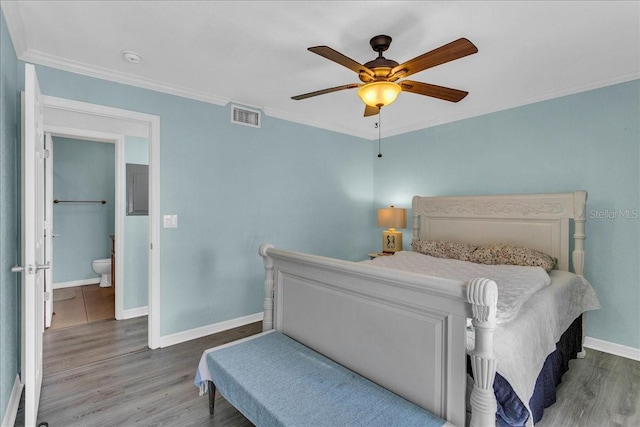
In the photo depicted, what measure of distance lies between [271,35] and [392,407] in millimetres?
2243

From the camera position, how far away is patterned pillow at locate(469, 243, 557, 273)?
2.80 m

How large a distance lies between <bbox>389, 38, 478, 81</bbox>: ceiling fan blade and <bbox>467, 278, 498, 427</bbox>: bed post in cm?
117

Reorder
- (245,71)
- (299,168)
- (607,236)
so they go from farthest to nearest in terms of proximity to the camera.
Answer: (299,168), (607,236), (245,71)

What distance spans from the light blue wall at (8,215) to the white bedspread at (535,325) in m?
2.41

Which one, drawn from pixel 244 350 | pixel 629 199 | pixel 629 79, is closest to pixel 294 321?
pixel 244 350

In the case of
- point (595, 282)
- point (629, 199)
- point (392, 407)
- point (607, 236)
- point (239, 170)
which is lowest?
point (392, 407)

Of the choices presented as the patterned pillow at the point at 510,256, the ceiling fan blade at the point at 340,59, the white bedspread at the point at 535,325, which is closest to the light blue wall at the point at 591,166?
the white bedspread at the point at 535,325

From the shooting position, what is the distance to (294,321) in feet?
7.27

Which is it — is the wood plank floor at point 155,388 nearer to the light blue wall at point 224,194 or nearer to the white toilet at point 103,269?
the light blue wall at point 224,194

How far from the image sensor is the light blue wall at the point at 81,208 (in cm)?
499

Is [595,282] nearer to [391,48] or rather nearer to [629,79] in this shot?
[629,79]

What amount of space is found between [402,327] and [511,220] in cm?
236

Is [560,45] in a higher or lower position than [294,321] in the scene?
higher

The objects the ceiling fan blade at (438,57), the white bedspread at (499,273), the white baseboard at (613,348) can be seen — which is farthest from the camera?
the white baseboard at (613,348)
